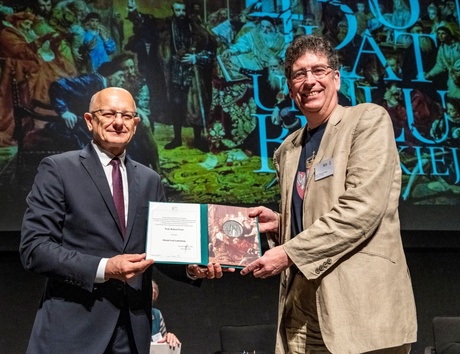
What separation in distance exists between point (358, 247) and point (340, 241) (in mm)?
83

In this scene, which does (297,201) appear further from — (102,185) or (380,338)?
(102,185)

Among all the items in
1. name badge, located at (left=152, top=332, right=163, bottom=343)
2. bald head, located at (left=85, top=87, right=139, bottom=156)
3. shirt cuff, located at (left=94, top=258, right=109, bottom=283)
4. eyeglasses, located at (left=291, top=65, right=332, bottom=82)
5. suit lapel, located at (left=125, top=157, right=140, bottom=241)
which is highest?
eyeglasses, located at (left=291, top=65, right=332, bottom=82)

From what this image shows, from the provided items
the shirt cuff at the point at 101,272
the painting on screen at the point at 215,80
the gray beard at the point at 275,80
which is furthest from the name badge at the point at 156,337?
the shirt cuff at the point at 101,272

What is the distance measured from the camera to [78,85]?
4.66 metres

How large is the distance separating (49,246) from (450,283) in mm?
4448

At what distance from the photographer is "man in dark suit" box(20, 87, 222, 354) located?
2.21 meters

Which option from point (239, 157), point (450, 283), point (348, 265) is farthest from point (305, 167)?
point (450, 283)

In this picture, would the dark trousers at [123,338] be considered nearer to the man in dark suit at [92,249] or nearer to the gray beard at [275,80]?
the man in dark suit at [92,249]

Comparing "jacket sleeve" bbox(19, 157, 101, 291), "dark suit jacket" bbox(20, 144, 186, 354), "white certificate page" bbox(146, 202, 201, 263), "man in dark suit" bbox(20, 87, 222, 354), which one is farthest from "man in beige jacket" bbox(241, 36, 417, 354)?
"jacket sleeve" bbox(19, 157, 101, 291)

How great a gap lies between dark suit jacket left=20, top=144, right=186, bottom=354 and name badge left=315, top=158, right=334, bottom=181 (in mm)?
733

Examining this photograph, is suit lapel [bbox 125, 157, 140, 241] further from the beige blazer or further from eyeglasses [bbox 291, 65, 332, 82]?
eyeglasses [bbox 291, 65, 332, 82]

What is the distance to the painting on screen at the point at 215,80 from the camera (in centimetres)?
459

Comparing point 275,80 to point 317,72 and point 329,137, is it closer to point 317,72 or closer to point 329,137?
point 317,72

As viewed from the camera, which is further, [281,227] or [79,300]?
[281,227]
